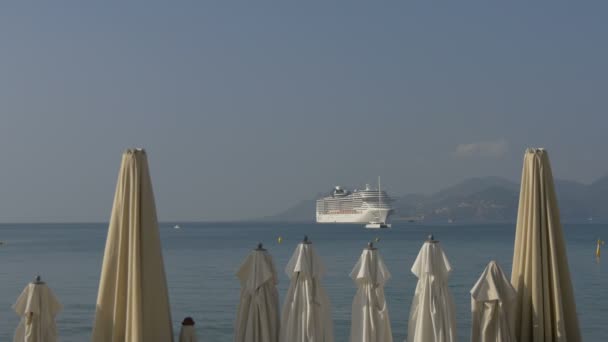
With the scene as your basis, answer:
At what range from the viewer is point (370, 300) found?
8.43 m

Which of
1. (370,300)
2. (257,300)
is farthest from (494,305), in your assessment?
(257,300)

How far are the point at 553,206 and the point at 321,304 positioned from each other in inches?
109

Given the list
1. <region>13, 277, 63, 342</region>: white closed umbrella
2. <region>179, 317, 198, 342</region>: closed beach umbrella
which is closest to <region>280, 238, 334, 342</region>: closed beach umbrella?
<region>179, 317, 198, 342</region>: closed beach umbrella

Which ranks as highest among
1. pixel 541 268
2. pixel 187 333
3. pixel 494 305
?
pixel 541 268

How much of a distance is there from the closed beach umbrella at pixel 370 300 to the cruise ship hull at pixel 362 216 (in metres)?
146

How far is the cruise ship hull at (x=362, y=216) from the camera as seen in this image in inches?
6063

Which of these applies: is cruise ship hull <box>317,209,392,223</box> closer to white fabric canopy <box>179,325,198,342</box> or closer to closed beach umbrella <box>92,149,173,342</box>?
white fabric canopy <box>179,325,198,342</box>

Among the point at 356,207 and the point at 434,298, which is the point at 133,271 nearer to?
the point at 434,298

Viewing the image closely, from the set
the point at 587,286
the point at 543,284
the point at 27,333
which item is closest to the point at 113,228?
the point at 27,333

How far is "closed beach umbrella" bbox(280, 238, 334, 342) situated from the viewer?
324 inches

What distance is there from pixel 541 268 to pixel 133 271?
431 cm

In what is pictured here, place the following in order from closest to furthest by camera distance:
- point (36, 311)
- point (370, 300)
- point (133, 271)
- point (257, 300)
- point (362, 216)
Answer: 1. point (133, 271)
2. point (36, 311)
3. point (257, 300)
4. point (370, 300)
5. point (362, 216)

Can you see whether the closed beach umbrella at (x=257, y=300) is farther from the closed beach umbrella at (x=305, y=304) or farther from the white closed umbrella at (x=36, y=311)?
the white closed umbrella at (x=36, y=311)

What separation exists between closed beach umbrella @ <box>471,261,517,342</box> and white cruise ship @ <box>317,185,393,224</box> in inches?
5723
